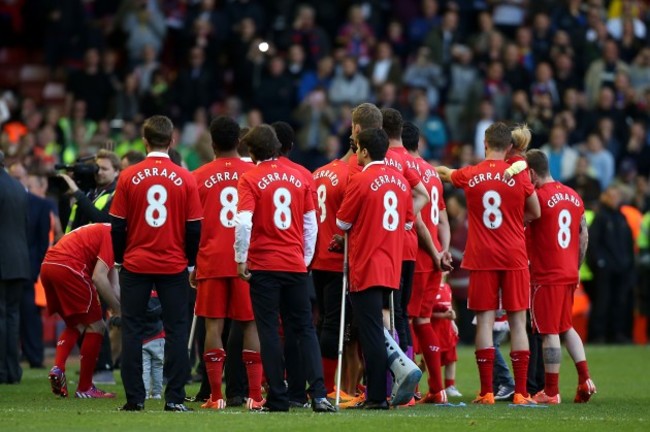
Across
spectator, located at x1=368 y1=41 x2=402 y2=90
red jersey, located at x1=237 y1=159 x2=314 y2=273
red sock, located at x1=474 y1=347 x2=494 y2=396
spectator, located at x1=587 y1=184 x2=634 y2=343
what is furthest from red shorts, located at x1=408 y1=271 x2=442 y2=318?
spectator, located at x1=368 y1=41 x2=402 y2=90

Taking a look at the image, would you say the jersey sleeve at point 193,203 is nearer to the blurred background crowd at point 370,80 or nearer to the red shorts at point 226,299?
the red shorts at point 226,299

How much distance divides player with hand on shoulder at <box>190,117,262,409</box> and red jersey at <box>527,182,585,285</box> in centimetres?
299

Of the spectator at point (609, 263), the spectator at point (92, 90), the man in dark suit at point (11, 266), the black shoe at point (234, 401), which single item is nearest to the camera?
the black shoe at point (234, 401)

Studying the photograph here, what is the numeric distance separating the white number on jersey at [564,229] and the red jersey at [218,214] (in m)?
3.15

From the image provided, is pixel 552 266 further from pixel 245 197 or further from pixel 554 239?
pixel 245 197

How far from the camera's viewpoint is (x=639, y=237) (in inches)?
1021

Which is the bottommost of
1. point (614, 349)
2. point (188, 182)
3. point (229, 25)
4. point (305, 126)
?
point (614, 349)

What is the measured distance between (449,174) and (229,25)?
1383 centimetres

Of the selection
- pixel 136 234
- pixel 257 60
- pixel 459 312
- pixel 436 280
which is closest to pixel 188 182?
pixel 136 234

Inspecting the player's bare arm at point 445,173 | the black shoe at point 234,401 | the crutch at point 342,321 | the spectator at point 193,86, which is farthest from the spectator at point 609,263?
A: the crutch at point 342,321

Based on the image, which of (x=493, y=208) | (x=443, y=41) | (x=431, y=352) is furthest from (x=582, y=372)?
(x=443, y=41)

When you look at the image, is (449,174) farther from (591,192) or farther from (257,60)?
(257,60)

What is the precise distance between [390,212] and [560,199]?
8.40 feet

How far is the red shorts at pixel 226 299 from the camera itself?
13258 mm
